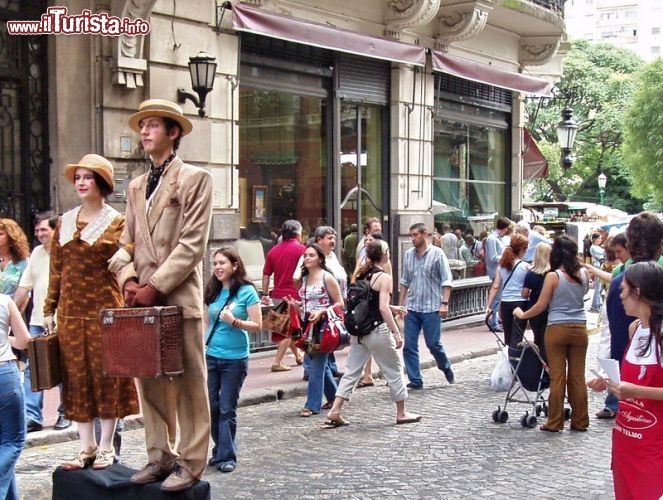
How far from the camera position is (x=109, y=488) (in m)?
4.99

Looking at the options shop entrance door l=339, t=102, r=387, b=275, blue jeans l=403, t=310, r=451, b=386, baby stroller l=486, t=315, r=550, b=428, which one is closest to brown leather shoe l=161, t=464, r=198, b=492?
baby stroller l=486, t=315, r=550, b=428

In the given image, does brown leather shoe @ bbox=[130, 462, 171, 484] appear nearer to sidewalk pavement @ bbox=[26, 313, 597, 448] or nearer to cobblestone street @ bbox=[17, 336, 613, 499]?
cobblestone street @ bbox=[17, 336, 613, 499]

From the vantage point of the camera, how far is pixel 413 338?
37.6 feet

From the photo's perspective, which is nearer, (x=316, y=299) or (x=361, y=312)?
(x=361, y=312)

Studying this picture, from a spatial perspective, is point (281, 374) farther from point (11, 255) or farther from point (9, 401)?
point (9, 401)

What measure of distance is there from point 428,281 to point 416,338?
690 mm

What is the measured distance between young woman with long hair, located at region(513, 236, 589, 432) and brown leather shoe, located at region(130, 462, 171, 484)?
16.2 ft

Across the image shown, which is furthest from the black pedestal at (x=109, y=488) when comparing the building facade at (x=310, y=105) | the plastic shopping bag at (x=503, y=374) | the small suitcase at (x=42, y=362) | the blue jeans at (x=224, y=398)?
the building facade at (x=310, y=105)

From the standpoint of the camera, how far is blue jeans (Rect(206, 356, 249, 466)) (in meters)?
7.57

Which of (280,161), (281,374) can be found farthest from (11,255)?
(280,161)

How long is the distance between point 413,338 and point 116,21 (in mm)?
5242

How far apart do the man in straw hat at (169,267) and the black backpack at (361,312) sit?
4346mm

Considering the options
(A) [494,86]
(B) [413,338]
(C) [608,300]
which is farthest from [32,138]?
(A) [494,86]

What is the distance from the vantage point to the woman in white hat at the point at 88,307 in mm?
5363
